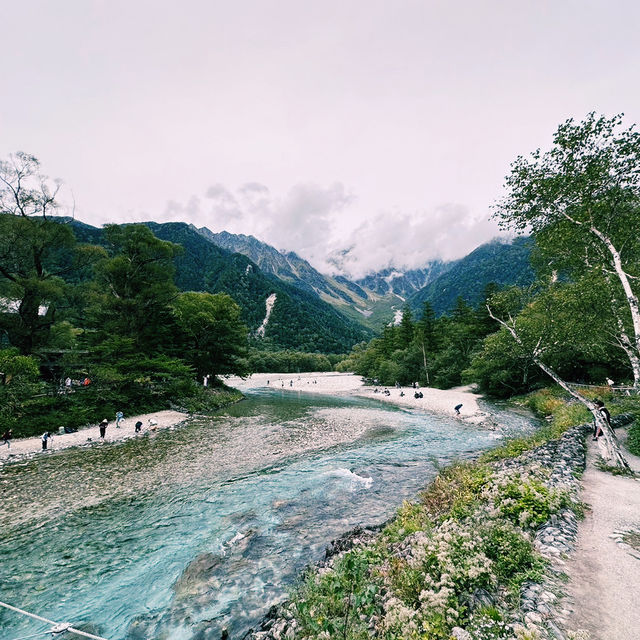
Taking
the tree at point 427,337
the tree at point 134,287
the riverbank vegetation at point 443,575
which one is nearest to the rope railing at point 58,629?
the riverbank vegetation at point 443,575

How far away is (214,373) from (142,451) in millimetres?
29224

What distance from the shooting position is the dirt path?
4.70m

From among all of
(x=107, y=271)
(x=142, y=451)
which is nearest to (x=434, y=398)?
(x=142, y=451)

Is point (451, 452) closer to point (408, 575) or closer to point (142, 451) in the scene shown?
point (408, 575)

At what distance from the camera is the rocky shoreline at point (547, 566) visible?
179 inches

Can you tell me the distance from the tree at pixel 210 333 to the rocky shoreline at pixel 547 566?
1541 inches

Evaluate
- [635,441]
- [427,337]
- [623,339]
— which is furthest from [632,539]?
[427,337]

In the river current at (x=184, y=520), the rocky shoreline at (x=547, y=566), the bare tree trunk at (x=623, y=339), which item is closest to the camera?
the rocky shoreline at (x=547, y=566)

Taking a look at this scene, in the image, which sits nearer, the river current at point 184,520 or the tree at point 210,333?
the river current at point 184,520

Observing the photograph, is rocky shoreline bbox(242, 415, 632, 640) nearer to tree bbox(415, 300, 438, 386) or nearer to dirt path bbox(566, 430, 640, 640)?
dirt path bbox(566, 430, 640, 640)

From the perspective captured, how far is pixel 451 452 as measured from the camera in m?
20.2

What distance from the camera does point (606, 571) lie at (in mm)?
5957

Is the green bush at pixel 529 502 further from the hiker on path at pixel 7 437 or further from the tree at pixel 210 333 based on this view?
the tree at pixel 210 333

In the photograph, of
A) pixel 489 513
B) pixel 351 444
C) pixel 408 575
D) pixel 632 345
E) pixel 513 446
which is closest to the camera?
pixel 408 575
